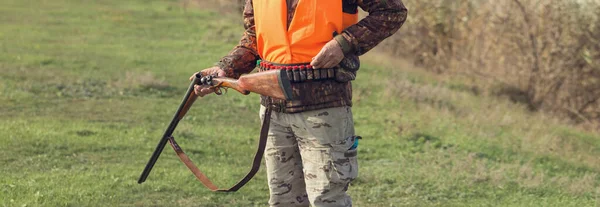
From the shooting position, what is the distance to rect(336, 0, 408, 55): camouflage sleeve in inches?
177

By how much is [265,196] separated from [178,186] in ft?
2.28

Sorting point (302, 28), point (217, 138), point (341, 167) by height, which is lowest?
point (217, 138)

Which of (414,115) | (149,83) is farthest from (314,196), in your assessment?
(149,83)

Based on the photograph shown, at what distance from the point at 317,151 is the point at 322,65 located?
44 centimetres

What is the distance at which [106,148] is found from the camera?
8578 mm

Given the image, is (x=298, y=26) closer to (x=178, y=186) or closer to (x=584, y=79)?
(x=178, y=186)

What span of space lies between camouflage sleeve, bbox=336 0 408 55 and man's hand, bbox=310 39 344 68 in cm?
5

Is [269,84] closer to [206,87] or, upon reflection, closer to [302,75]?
[302,75]

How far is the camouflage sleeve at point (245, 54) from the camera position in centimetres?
495

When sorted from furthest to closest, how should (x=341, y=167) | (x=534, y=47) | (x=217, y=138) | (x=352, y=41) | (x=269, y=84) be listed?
(x=534, y=47) → (x=217, y=138) → (x=341, y=167) → (x=352, y=41) → (x=269, y=84)

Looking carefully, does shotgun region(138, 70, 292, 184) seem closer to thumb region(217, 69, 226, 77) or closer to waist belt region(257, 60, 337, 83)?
thumb region(217, 69, 226, 77)

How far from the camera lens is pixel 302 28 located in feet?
14.9

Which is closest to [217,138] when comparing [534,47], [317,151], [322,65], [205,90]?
[205,90]

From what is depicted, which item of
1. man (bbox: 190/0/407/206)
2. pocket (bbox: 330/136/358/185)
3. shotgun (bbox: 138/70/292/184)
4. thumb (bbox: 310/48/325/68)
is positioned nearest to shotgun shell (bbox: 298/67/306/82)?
man (bbox: 190/0/407/206)
